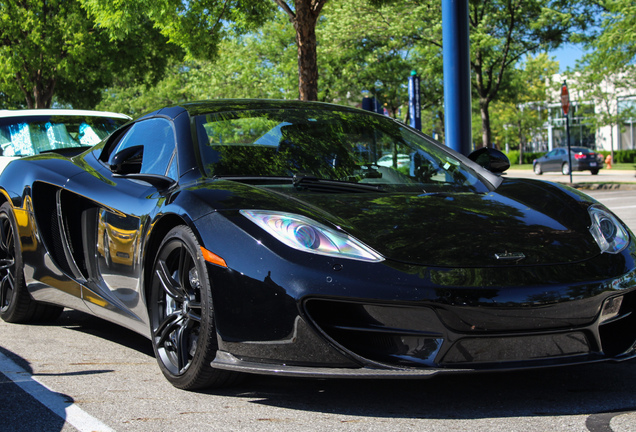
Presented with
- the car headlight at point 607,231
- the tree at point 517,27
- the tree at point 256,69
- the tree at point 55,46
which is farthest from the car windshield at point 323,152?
the tree at point 256,69

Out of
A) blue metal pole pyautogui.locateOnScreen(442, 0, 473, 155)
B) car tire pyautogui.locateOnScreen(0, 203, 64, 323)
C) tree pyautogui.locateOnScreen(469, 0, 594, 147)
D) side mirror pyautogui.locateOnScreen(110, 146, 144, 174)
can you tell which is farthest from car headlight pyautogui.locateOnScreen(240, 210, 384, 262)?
tree pyautogui.locateOnScreen(469, 0, 594, 147)

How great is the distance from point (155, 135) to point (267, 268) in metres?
1.57

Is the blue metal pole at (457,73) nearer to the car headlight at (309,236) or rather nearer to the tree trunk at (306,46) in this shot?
the tree trunk at (306,46)

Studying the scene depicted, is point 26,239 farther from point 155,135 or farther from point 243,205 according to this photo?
point 243,205

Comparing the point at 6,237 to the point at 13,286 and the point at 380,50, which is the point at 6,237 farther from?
the point at 380,50

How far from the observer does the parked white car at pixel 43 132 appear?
8.48 m

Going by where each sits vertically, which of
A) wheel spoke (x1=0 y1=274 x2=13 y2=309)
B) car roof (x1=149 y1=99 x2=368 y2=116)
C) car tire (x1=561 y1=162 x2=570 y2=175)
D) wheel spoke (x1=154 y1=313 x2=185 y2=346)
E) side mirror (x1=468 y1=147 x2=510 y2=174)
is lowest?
car tire (x1=561 y1=162 x2=570 y2=175)

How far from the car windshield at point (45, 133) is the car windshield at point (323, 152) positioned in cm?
477

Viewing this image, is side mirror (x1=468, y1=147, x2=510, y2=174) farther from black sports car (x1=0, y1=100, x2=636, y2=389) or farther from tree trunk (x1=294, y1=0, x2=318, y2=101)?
tree trunk (x1=294, y1=0, x2=318, y2=101)

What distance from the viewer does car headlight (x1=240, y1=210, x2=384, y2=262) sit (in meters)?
2.94

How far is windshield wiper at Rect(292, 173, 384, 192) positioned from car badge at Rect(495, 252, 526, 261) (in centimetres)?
88

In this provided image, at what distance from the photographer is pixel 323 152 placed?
13.1 feet

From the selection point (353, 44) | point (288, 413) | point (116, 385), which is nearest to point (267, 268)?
point (288, 413)

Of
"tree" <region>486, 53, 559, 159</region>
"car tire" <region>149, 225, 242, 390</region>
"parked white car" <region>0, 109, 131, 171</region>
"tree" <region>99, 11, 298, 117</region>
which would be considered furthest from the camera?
"tree" <region>486, 53, 559, 159</region>
